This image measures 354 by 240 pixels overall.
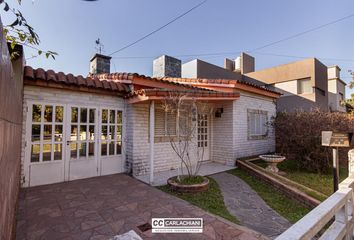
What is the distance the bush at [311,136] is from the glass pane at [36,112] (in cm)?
960

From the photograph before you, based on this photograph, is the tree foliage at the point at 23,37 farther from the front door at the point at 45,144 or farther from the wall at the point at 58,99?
the front door at the point at 45,144

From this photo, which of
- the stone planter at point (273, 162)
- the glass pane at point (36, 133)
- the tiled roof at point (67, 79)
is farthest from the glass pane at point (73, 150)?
the stone planter at point (273, 162)

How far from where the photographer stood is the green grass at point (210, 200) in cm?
438

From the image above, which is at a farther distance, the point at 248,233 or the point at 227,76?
the point at 227,76

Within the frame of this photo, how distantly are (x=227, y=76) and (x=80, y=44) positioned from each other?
1385 centimetres

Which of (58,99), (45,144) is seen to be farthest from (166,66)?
(45,144)

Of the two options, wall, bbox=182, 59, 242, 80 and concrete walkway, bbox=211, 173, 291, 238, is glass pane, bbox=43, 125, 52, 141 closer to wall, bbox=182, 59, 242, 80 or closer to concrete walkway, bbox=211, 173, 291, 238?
concrete walkway, bbox=211, 173, 291, 238

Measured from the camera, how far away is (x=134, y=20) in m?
10.5

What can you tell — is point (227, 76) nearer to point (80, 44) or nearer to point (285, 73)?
point (285, 73)

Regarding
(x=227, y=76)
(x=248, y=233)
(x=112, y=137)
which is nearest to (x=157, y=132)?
(x=112, y=137)

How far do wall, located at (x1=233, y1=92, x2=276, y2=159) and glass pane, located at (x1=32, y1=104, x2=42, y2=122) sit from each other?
753cm

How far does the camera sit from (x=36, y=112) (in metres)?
5.85

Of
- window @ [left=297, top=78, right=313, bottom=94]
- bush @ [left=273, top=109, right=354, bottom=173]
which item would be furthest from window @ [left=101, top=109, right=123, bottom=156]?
window @ [left=297, top=78, right=313, bottom=94]

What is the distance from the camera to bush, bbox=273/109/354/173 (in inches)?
306
